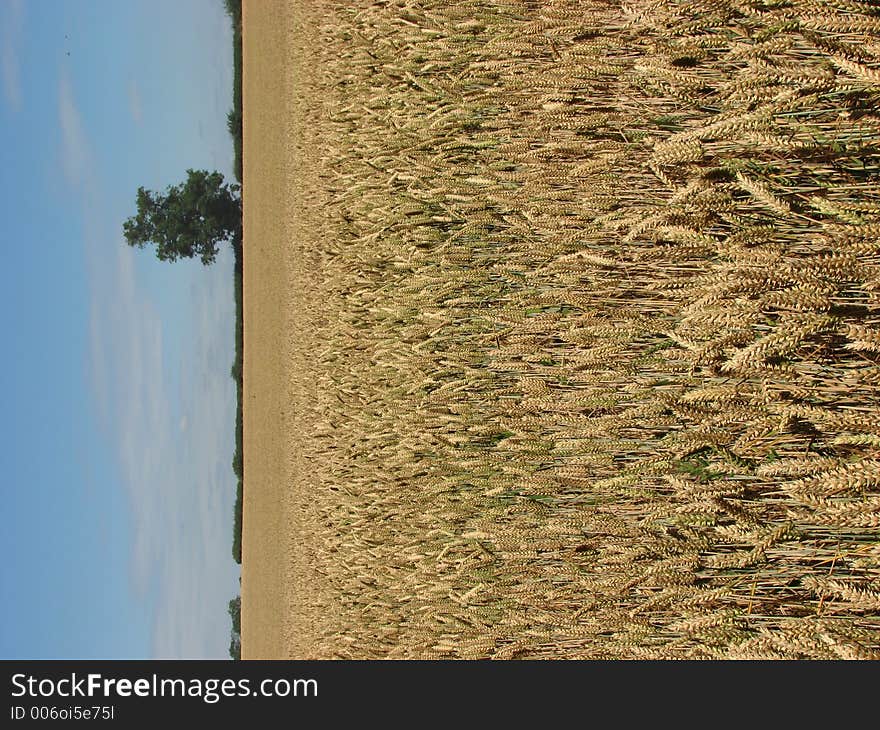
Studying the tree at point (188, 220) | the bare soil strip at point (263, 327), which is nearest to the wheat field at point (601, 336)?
the bare soil strip at point (263, 327)

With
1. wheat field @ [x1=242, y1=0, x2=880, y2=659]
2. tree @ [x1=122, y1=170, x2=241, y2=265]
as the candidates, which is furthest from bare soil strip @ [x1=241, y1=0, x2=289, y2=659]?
tree @ [x1=122, y1=170, x2=241, y2=265]

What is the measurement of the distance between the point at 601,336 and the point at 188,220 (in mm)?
23686

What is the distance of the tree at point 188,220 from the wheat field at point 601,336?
59.5ft

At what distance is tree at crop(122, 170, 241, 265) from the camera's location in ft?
82.8

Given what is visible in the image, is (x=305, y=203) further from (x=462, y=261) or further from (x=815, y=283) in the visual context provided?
(x=815, y=283)

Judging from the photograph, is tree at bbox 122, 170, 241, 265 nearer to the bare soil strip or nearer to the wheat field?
the bare soil strip

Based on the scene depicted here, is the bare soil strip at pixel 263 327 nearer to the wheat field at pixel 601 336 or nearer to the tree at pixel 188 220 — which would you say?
the wheat field at pixel 601 336

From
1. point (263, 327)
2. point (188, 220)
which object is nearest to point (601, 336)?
point (263, 327)

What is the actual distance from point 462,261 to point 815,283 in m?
3.26

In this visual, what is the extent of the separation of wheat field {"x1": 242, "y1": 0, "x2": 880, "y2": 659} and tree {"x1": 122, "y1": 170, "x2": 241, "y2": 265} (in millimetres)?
18123

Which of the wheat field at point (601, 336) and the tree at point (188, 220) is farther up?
the tree at point (188, 220)

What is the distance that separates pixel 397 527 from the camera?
669 cm

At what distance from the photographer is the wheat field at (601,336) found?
3.60m

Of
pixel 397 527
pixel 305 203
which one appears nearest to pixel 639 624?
pixel 397 527
